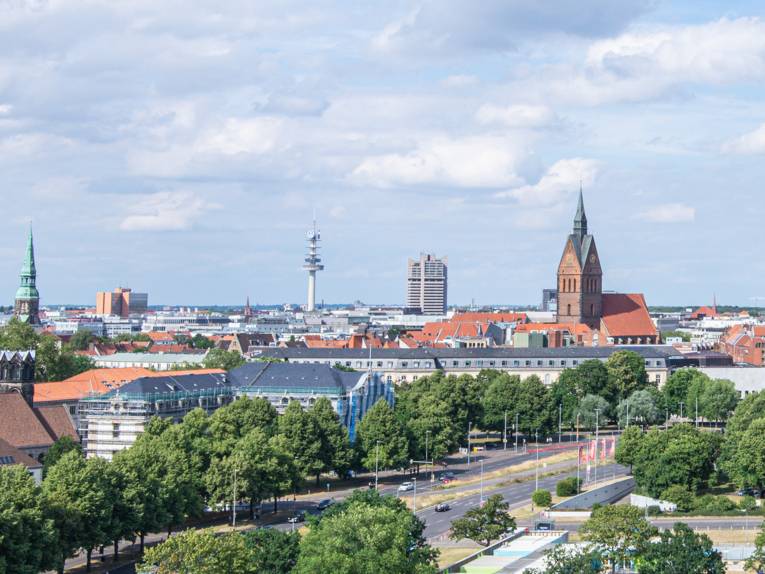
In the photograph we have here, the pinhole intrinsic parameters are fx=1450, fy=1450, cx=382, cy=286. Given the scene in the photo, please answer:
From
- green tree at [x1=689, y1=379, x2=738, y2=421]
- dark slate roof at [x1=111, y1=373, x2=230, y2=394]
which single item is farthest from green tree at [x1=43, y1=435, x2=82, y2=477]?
green tree at [x1=689, y1=379, x2=738, y2=421]

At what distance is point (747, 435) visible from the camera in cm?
13238

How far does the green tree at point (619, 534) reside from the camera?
9481 cm

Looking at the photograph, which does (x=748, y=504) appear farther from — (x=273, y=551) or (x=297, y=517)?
(x=273, y=551)

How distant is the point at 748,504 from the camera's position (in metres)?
120

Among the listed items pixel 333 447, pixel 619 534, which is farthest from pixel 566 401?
pixel 619 534

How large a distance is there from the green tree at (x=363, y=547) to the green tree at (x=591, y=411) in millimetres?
99088

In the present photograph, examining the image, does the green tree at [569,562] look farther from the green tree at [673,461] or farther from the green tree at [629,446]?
the green tree at [629,446]

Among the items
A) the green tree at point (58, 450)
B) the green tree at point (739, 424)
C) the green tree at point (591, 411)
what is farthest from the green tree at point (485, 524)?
the green tree at point (591, 411)

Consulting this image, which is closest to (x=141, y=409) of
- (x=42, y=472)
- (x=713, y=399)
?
(x=42, y=472)

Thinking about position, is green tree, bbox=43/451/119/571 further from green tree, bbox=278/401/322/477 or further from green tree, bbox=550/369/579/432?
green tree, bbox=550/369/579/432

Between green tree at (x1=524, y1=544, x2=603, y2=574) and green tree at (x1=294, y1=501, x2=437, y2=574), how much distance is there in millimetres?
7038

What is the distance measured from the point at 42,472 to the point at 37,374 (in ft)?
231

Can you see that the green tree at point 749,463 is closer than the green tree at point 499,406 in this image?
Yes

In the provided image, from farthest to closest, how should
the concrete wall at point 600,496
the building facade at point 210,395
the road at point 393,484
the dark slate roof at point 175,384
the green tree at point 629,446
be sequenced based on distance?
the dark slate roof at point 175,384, the building facade at point 210,395, the green tree at point 629,446, the concrete wall at point 600,496, the road at point 393,484
